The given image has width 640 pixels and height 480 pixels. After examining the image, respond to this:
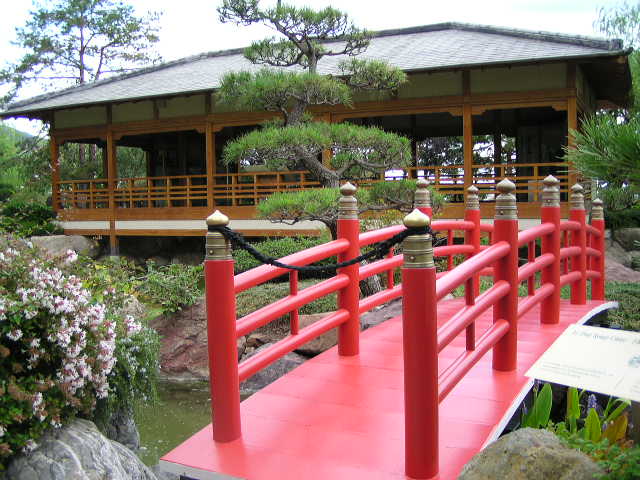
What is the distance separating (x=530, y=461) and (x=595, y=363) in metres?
0.59

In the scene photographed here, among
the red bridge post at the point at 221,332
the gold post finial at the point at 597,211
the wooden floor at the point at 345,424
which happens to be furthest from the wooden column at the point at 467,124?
the red bridge post at the point at 221,332

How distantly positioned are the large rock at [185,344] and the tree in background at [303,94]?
2201mm

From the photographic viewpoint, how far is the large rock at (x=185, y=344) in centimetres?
770

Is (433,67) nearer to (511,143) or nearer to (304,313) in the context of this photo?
(304,313)

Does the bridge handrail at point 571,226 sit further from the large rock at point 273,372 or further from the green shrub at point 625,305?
the large rock at point 273,372

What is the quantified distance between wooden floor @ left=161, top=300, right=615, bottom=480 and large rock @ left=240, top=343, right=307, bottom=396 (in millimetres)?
2254

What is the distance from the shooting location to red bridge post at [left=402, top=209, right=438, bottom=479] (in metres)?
2.52

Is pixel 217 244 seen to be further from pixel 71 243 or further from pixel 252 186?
pixel 71 243

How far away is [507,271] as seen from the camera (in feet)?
11.9

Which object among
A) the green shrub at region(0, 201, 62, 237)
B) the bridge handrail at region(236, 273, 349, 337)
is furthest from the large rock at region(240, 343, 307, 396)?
the green shrub at region(0, 201, 62, 237)

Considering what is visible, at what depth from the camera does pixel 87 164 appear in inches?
754

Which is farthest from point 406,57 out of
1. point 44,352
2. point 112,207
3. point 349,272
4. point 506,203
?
point 44,352

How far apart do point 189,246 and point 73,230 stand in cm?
290

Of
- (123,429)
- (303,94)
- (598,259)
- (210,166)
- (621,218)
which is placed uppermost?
(303,94)
